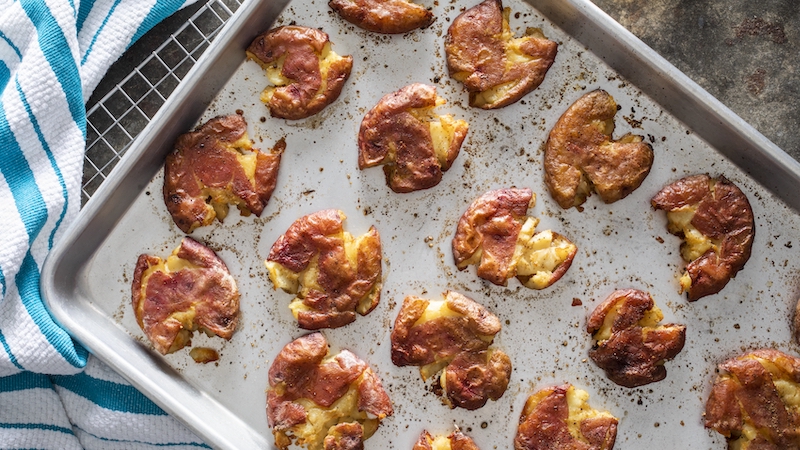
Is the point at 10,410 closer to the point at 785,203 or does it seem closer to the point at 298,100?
Answer: the point at 298,100

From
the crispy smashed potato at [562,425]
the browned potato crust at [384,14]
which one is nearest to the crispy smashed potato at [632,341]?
the crispy smashed potato at [562,425]

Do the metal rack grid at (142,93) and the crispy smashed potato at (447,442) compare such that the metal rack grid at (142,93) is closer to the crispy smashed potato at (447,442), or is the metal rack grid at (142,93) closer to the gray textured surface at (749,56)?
the crispy smashed potato at (447,442)

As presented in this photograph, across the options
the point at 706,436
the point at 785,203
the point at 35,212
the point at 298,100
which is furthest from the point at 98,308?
the point at 785,203

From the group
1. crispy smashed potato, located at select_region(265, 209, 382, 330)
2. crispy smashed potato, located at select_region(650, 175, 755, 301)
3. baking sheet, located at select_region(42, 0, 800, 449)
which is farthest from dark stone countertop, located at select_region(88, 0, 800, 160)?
crispy smashed potato, located at select_region(265, 209, 382, 330)

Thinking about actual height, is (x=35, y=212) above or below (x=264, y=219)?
above

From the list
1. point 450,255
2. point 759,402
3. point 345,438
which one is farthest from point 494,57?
point 759,402
